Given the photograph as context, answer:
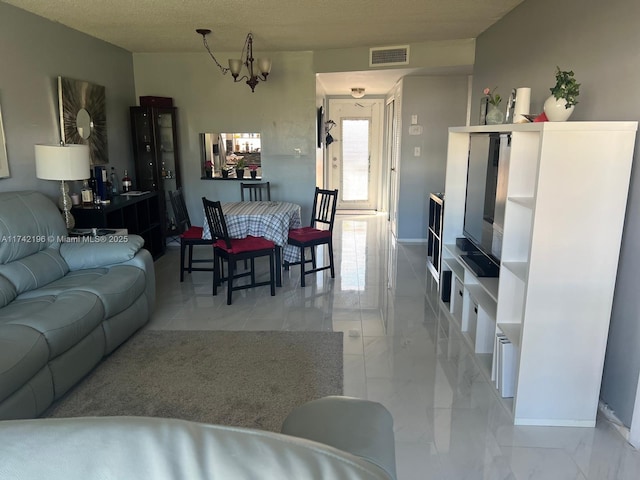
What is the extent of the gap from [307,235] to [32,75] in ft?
8.86

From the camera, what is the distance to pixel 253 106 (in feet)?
18.9

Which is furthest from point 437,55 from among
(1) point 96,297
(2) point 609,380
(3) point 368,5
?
(1) point 96,297

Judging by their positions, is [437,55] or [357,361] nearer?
[357,361]

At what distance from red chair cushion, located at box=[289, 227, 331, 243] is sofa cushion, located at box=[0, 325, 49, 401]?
8.40 feet

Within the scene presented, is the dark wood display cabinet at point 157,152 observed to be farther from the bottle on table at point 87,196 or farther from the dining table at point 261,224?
the dining table at point 261,224

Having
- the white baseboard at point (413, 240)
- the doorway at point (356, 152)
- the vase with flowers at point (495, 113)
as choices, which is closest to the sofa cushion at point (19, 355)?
the vase with flowers at point (495, 113)

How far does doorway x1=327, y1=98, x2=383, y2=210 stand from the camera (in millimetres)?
8812

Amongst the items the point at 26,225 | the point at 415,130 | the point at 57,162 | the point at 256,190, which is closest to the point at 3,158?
the point at 57,162

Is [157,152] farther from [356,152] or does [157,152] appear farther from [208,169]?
[356,152]

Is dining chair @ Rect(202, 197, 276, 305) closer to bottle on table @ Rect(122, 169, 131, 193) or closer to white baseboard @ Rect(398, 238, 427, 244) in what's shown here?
bottle on table @ Rect(122, 169, 131, 193)

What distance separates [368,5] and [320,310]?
2.43 metres

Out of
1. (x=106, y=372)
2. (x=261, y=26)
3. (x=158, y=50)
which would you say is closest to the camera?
(x=106, y=372)

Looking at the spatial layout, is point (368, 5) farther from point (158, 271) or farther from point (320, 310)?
point (158, 271)

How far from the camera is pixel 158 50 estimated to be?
5.51m
